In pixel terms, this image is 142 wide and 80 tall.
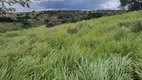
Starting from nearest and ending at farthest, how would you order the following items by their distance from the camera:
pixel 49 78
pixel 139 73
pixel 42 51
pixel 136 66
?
1. pixel 49 78
2. pixel 139 73
3. pixel 136 66
4. pixel 42 51

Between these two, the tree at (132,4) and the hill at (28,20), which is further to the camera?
the tree at (132,4)

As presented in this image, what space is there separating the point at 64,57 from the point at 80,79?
971 millimetres

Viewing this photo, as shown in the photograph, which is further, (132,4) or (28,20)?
(132,4)

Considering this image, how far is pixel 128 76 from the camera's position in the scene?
355 cm

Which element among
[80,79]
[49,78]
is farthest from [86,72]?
[49,78]

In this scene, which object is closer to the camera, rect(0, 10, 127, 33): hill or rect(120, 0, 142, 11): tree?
rect(0, 10, 127, 33): hill

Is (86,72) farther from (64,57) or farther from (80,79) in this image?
(64,57)

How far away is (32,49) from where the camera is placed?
491 centimetres

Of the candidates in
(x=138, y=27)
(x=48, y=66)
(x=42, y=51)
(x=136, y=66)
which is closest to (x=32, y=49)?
(x=42, y=51)

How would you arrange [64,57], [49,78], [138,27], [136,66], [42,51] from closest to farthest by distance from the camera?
[49,78] → [136,66] → [64,57] → [42,51] → [138,27]

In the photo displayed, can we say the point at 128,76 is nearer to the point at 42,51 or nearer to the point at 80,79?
the point at 80,79

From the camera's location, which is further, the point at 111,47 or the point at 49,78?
the point at 111,47

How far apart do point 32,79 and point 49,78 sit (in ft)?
0.87

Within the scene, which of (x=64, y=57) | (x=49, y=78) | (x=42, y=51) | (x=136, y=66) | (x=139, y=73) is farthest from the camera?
(x=42, y=51)
